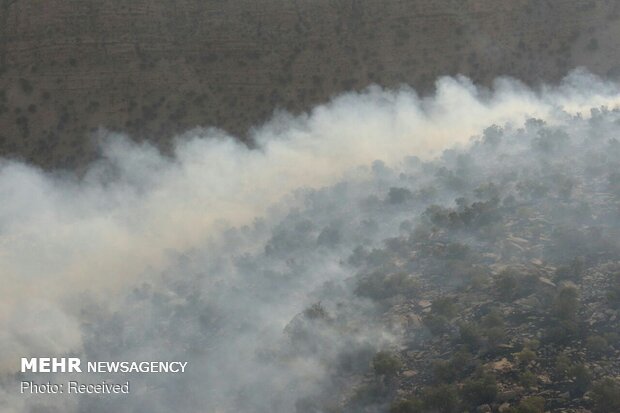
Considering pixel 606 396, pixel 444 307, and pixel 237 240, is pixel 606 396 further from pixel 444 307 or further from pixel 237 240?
pixel 237 240

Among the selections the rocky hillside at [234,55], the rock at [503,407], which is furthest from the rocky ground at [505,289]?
the rocky hillside at [234,55]

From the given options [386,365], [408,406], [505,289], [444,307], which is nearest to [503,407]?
[408,406]

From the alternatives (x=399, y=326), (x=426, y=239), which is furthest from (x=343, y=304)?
(x=426, y=239)

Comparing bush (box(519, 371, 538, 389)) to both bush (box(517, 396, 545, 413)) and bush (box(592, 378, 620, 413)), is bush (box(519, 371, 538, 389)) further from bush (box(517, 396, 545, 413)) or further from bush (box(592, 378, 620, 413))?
bush (box(592, 378, 620, 413))

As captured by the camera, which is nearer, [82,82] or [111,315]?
[111,315]

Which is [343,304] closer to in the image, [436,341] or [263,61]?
[436,341]
